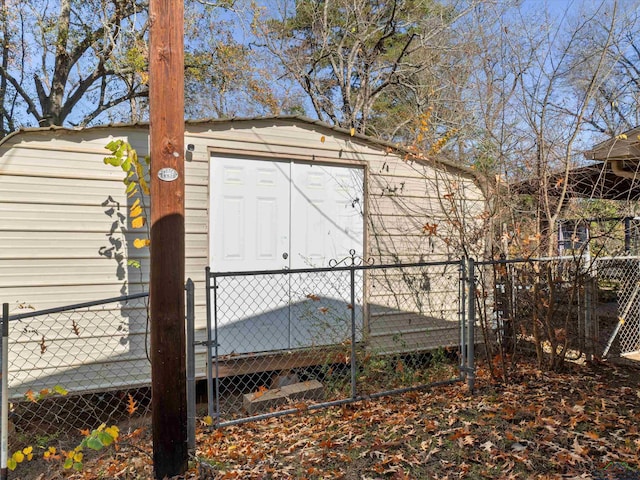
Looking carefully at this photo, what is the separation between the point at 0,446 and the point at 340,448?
209cm

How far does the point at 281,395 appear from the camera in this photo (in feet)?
13.6

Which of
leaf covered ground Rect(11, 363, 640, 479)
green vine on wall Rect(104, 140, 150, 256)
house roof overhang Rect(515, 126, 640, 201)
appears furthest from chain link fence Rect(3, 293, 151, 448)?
house roof overhang Rect(515, 126, 640, 201)

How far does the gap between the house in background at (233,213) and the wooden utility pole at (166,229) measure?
5.89 ft

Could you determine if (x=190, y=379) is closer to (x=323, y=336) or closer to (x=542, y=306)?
(x=323, y=336)

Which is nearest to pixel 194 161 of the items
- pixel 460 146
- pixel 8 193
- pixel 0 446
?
pixel 8 193

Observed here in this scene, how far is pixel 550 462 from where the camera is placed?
2.69 m

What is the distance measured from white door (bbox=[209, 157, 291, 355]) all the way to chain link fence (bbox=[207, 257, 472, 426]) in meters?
0.01

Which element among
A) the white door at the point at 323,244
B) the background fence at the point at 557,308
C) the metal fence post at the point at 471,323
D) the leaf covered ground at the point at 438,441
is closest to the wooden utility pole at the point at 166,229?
the leaf covered ground at the point at 438,441

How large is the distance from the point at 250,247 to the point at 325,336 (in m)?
1.30

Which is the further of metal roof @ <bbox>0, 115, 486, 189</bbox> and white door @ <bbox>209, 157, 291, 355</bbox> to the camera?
A: white door @ <bbox>209, 157, 291, 355</bbox>

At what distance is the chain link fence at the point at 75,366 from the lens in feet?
12.8

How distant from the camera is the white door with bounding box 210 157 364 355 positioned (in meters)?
4.59

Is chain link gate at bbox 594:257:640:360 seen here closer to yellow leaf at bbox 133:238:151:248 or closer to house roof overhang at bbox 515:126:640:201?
house roof overhang at bbox 515:126:640:201

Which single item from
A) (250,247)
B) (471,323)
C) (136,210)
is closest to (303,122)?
(250,247)
